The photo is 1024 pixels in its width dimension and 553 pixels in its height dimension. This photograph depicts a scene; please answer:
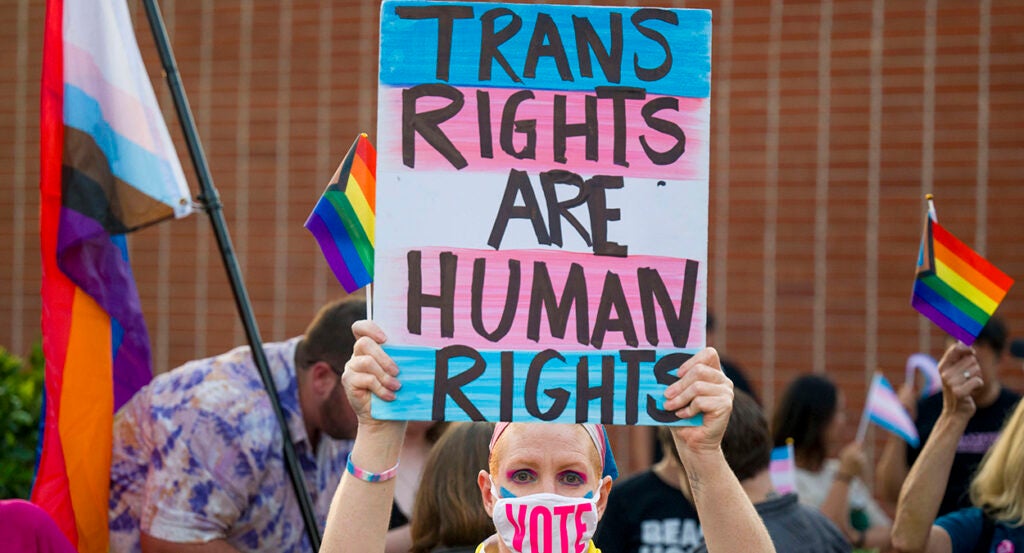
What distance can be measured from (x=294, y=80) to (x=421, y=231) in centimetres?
542

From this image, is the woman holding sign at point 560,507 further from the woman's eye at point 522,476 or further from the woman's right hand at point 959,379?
the woman's right hand at point 959,379

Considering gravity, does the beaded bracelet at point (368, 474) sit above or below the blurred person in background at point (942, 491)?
above

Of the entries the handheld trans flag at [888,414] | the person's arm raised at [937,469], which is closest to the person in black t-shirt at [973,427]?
the handheld trans flag at [888,414]

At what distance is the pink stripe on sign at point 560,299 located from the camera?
2385mm

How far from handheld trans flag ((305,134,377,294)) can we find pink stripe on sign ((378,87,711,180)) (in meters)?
0.33

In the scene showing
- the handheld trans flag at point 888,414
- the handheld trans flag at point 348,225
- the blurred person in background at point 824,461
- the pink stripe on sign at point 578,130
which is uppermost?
the pink stripe on sign at point 578,130

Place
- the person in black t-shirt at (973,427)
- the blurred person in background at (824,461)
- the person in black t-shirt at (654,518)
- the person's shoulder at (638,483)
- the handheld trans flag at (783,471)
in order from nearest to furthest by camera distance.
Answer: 1. the person in black t-shirt at (654,518)
2. the person's shoulder at (638,483)
3. the handheld trans flag at (783,471)
4. the person in black t-shirt at (973,427)
5. the blurred person in background at (824,461)

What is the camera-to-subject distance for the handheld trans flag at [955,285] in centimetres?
→ 360

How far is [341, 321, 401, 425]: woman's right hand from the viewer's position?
7.66ft

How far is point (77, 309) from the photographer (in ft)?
11.9

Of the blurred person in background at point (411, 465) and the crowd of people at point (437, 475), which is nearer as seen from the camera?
the crowd of people at point (437, 475)

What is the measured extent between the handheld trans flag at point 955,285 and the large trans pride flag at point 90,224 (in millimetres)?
2184

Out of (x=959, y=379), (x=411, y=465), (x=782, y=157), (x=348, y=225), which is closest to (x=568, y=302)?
(x=348, y=225)

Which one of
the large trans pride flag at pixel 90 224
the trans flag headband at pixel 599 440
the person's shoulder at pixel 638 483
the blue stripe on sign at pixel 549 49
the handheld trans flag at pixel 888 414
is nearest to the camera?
the blue stripe on sign at pixel 549 49
